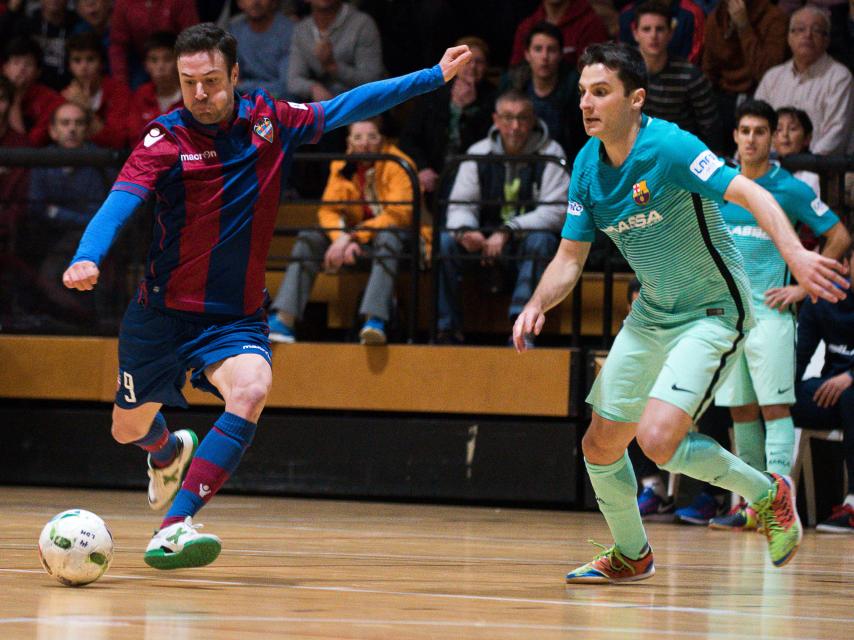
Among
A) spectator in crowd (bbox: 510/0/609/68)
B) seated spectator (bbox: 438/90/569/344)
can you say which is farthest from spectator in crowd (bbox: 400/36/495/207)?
seated spectator (bbox: 438/90/569/344)

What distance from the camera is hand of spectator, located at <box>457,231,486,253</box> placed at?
8414 millimetres

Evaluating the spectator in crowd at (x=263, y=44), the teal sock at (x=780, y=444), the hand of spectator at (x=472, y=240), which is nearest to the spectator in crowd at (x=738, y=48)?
the hand of spectator at (x=472, y=240)

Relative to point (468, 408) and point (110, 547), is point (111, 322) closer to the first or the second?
point (468, 408)

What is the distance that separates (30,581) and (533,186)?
16.0 feet

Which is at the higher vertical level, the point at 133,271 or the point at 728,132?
the point at 728,132

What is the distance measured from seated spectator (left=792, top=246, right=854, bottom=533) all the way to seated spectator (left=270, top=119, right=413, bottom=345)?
239cm

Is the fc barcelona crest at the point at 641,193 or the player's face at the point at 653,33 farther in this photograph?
the player's face at the point at 653,33

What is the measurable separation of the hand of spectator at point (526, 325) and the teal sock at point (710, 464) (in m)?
0.63

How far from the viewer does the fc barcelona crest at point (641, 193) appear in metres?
4.68

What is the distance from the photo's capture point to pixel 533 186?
8555 mm

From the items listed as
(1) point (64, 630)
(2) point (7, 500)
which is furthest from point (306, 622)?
(2) point (7, 500)

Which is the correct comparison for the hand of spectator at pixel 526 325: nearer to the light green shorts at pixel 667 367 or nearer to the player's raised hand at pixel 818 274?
the light green shorts at pixel 667 367

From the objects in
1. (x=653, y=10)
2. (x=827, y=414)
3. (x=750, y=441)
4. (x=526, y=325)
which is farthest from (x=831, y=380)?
(x=526, y=325)

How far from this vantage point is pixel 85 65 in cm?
1035
